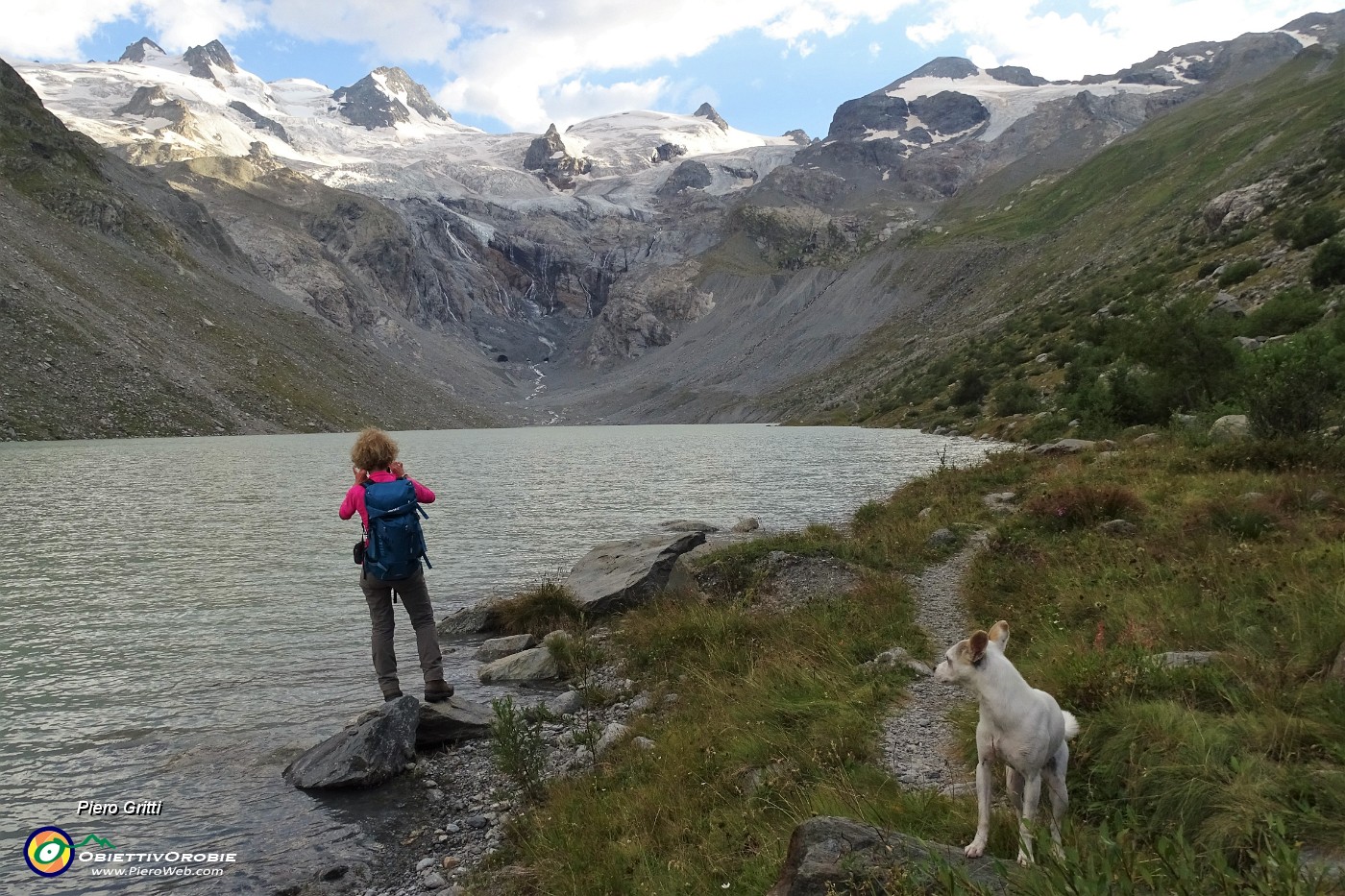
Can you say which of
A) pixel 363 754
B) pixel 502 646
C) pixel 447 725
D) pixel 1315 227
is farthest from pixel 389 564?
pixel 1315 227

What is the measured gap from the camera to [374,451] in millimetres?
10875

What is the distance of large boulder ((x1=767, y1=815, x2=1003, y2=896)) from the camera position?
13.4ft

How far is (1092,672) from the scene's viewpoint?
6715 mm

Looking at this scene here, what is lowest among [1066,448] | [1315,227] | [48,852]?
[1066,448]

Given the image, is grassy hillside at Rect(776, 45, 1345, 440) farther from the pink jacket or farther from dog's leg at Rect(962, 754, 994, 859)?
the pink jacket

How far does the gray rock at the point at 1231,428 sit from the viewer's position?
66.7 feet

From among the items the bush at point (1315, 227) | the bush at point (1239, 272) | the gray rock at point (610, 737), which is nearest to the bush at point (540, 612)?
the gray rock at point (610, 737)

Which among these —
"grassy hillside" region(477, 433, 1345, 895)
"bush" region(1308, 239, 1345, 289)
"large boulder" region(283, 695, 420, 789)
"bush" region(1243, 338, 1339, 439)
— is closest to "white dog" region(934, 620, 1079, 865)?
"grassy hillside" region(477, 433, 1345, 895)

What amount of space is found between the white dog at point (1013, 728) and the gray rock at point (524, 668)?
9278mm

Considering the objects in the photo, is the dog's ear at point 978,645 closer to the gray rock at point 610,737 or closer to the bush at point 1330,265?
the gray rock at point 610,737

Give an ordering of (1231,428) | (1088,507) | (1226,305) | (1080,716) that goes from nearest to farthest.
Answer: (1080,716)
(1088,507)
(1231,428)
(1226,305)

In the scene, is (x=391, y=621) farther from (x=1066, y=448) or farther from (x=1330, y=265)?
(x=1330, y=265)

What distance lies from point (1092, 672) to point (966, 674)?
224cm

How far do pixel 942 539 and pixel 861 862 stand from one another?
44.9 ft
